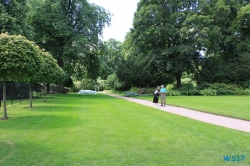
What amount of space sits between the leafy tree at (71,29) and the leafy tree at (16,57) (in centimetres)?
2028

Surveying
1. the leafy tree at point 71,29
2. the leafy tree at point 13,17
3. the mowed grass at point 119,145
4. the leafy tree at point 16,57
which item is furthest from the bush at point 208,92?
the leafy tree at point 16,57

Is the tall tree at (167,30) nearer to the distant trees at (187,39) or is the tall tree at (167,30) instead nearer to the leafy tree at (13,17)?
the distant trees at (187,39)

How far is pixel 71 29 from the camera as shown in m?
32.9

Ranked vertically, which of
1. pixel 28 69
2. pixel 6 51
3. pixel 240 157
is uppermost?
pixel 6 51

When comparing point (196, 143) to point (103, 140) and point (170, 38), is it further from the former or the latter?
point (170, 38)

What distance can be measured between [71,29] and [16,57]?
23891 millimetres

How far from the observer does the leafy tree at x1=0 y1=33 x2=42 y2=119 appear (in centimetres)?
988

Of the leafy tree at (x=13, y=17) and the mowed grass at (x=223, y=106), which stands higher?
the leafy tree at (x=13, y=17)

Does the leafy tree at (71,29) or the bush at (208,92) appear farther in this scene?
the bush at (208,92)

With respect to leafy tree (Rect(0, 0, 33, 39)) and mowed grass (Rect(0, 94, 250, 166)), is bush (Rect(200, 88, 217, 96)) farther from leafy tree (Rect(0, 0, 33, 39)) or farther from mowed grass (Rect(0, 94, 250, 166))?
mowed grass (Rect(0, 94, 250, 166))

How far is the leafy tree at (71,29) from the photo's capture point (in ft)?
104

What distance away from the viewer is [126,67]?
118ft

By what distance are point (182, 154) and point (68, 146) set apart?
10.0ft

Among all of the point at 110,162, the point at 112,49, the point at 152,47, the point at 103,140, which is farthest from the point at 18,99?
the point at 112,49
